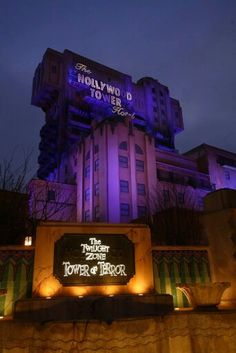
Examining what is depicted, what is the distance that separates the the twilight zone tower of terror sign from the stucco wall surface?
2839 cm

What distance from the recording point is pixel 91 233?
8625mm

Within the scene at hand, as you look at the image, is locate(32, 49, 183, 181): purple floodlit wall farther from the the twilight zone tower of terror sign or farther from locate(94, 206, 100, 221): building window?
locate(94, 206, 100, 221): building window

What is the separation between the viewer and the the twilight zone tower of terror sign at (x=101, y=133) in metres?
36.2

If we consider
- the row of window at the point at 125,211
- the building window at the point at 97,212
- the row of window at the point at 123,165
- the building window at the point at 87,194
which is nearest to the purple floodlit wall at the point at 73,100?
the row of window at the point at 123,165

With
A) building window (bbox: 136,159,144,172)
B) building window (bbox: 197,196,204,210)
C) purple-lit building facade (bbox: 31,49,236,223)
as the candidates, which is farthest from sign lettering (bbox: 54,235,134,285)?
building window (bbox: 197,196,204,210)

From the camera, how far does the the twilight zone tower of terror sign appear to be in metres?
36.2

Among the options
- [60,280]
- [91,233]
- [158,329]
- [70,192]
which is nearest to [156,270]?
[91,233]

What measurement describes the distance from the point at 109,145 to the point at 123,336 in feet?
106

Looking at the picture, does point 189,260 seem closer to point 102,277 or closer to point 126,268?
point 126,268

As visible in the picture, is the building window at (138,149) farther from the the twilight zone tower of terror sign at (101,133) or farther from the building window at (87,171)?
the building window at (87,171)

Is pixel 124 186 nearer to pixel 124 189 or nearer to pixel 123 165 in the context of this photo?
pixel 124 189

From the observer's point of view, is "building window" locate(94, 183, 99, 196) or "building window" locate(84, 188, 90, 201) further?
"building window" locate(84, 188, 90, 201)

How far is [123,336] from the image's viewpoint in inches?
206

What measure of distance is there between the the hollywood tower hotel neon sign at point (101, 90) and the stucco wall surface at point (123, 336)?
52887 mm
